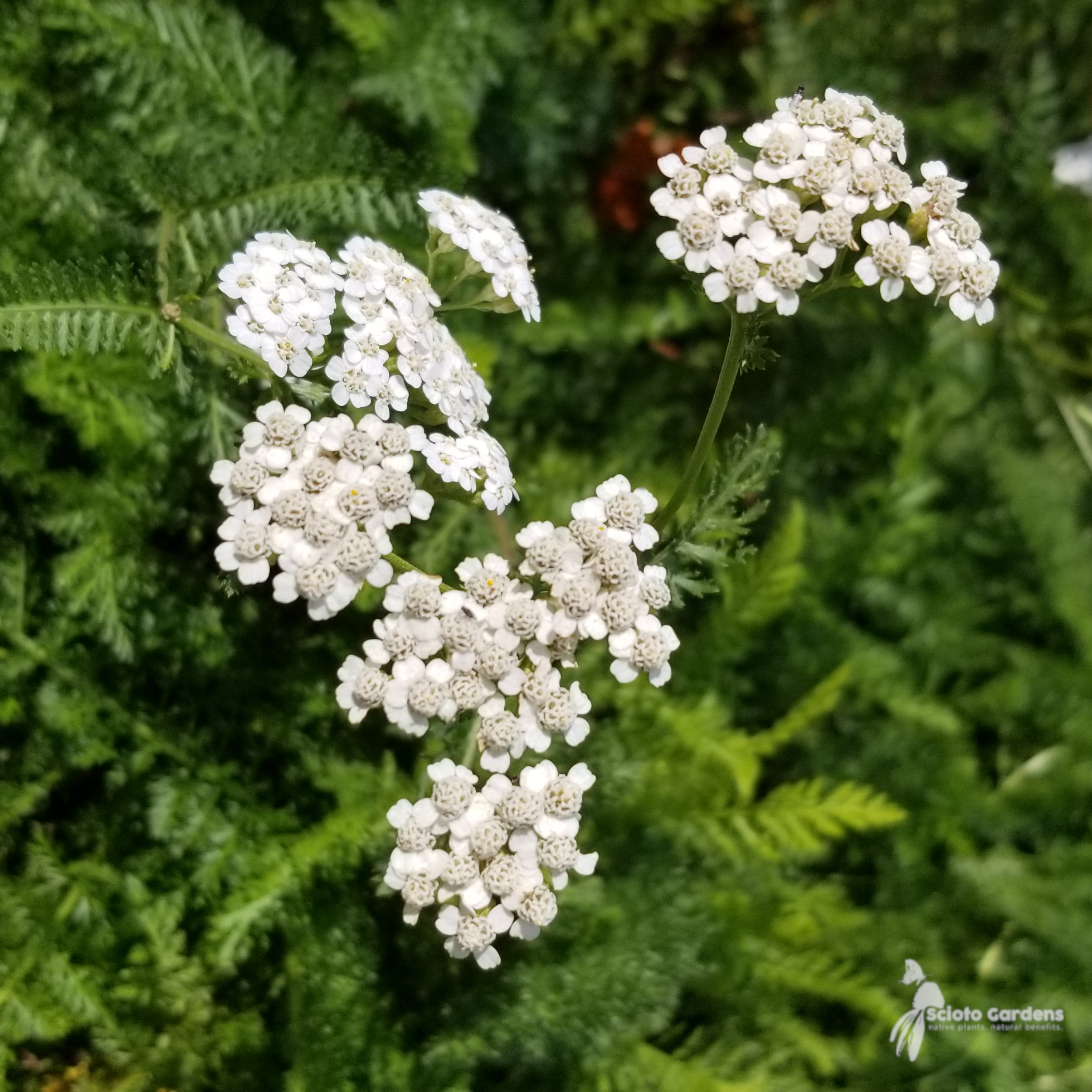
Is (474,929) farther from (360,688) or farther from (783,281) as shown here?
(783,281)

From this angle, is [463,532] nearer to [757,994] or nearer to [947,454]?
[757,994]

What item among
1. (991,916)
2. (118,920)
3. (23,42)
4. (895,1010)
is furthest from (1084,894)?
(23,42)

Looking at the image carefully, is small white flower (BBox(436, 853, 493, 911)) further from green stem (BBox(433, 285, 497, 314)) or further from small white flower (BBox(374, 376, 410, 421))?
green stem (BBox(433, 285, 497, 314))

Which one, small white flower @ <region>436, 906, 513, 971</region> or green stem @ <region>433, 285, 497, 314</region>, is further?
green stem @ <region>433, 285, 497, 314</region>

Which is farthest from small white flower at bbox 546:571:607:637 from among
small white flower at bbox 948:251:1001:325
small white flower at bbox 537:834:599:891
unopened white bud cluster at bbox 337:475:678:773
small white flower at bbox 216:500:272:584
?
small white flower at bbox 948:251:1001:325

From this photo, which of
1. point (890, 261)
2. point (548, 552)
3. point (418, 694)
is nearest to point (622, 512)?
point (548, 552)

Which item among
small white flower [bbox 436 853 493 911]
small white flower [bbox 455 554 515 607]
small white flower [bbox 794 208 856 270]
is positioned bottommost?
small white flower [bbox 436 853 493 911]
